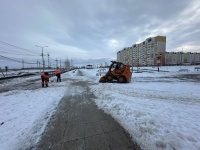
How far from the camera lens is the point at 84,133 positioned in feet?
12.4

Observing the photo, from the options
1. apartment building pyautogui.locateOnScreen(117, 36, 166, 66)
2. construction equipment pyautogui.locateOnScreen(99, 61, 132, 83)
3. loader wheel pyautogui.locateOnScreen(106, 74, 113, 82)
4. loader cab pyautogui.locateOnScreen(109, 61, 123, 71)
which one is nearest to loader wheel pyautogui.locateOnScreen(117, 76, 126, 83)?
construction equipment pyautogui.locateOnScreen(99, 61, 132, 83)

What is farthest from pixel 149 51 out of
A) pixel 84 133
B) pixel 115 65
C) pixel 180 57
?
pixel 84 133

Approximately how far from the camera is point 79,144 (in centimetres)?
322

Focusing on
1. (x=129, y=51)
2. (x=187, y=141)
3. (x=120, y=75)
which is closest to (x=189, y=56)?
(x=129, y=51)

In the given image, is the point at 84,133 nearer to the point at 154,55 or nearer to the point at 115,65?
the point at 115,65

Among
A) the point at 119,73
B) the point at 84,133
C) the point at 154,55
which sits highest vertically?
the point at 154,55

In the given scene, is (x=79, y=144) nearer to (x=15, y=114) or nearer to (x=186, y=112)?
(x=15, y=114)

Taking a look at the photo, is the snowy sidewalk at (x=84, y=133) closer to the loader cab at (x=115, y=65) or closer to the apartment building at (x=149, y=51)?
the loader cab at (x=115, y=65)

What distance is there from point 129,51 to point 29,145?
489 ft

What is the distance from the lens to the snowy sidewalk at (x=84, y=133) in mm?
3158

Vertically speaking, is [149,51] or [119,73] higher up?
[149,51]

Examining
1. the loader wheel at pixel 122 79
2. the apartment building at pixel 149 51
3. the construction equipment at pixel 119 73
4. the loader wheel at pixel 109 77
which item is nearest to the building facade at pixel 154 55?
the apartment building at pixel 149 51

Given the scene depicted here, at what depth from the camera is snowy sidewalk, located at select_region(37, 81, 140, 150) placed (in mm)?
3158

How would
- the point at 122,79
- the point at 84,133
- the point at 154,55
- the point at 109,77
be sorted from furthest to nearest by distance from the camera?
the point at 154,55 < the point at 109,77 < the point at 122,79 < the point at 84,133
